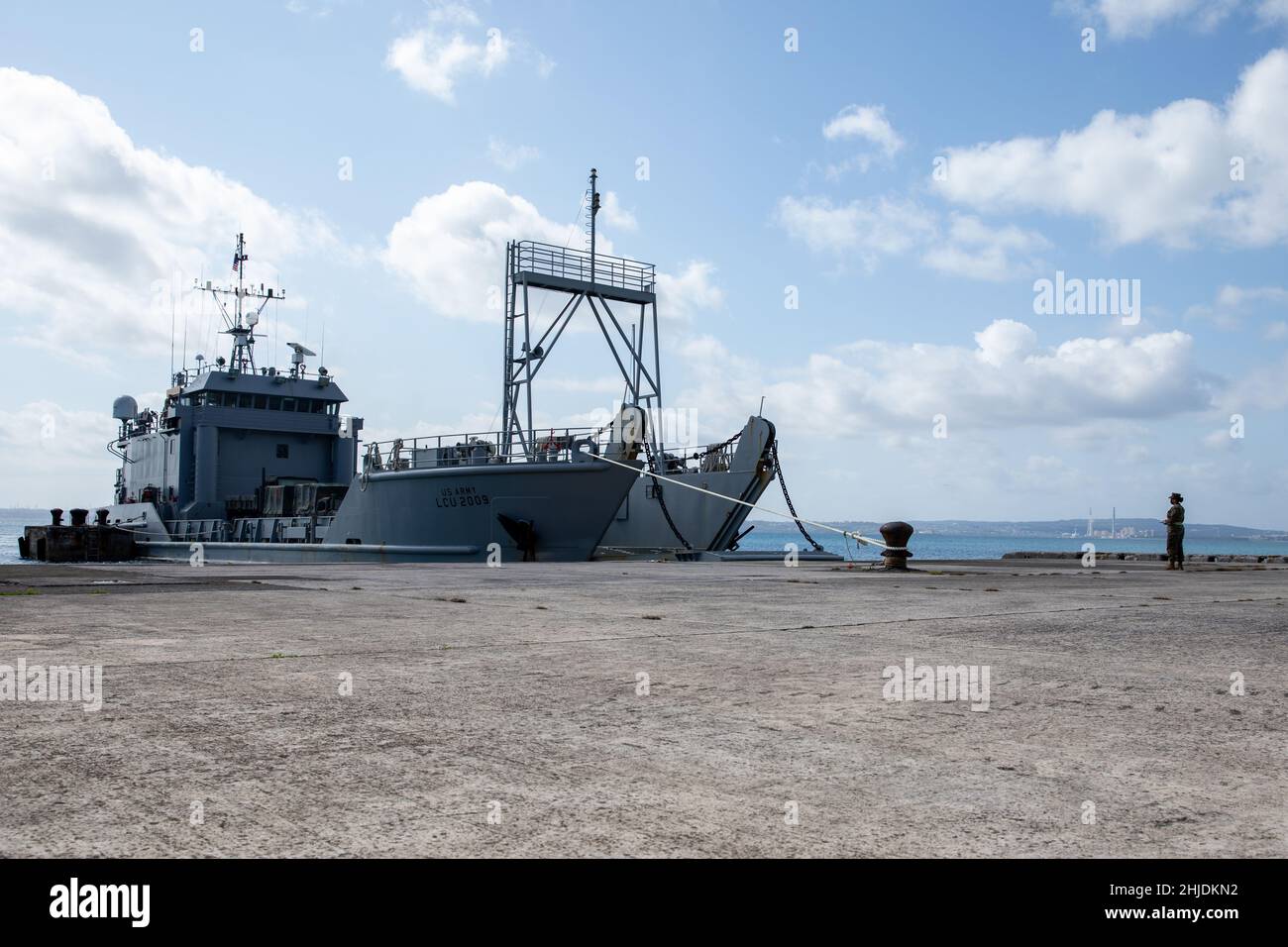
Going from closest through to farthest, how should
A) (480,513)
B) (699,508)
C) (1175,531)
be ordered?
(1175,531) → (480,513) → (699,508)

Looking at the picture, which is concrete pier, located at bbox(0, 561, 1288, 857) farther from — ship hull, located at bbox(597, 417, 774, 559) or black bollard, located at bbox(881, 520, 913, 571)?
ship hull, located at bbox(597, 417, 774, 559)

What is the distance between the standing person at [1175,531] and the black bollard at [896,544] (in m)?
4.93

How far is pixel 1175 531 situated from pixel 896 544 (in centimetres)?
536

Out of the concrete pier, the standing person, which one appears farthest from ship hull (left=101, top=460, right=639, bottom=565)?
the concrete pier

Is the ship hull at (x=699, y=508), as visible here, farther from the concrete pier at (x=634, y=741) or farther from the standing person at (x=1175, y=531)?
the concrete pier at (x=634, y=741)

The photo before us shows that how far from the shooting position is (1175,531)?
16312 mm

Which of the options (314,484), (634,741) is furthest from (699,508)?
(634,741)

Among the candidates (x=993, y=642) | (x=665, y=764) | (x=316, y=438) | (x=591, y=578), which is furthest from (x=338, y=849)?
(x=316, y=438)

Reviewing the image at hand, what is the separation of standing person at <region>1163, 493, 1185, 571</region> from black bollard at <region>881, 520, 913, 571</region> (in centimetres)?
493

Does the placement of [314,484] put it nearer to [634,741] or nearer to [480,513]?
[480,513]

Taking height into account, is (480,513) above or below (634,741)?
above

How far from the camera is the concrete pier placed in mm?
1940

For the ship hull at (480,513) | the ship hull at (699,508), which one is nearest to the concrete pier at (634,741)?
the ship hull at (480,513)

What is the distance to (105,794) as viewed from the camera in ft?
6.97
